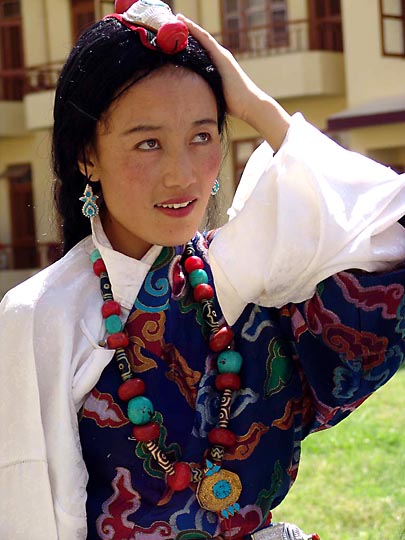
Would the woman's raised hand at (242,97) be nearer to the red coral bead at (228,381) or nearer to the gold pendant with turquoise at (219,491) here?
the red coral bead at (228,381)

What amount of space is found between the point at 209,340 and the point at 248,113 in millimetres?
372

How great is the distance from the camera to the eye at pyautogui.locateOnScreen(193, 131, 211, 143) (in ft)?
5.80

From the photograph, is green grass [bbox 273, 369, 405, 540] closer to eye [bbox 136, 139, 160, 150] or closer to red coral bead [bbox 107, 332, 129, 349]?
red coral bead [bbox 107, 332, 129, 349]

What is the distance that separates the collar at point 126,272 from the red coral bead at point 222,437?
25 cm

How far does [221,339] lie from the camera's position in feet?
5.98

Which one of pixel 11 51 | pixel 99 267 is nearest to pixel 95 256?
pixel 99 267

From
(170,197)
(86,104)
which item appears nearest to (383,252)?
(170,197)

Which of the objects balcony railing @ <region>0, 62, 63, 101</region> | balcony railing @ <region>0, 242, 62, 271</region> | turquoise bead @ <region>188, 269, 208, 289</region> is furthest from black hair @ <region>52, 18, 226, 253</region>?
balcony railing @ <region>0, 242, 62, 271</region>

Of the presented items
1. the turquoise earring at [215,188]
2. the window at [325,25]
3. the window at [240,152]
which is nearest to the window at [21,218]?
the window at [240,152]

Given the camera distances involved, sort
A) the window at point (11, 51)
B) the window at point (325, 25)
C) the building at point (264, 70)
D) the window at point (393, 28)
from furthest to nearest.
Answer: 1. the window at point (11, 51)
2. the window at point (325, 25)
3. the building at point (264, 70)
4. the window at point (393, 28)

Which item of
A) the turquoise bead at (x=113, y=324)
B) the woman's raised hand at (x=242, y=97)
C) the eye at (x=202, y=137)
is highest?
the woman's raised hand at (x=242, y=97)

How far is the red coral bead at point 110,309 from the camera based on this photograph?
1.84 metres

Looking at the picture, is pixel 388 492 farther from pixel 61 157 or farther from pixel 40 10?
pixel 40 10

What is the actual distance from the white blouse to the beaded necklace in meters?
0.03
